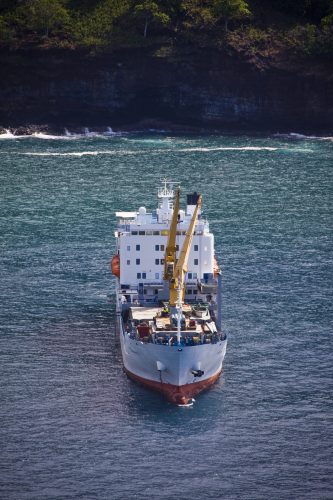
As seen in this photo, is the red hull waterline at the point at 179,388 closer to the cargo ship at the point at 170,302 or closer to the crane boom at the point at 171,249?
the cargo ship at the point at 170,302

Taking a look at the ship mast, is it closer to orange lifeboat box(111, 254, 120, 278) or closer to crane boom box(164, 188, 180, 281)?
crane boom box(164, 188, 180, 281)

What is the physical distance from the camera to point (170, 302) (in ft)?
347

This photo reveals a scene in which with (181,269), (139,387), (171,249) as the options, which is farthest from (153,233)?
(139,387)

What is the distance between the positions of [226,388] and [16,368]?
14.5 metres

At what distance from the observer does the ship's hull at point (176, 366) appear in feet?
325

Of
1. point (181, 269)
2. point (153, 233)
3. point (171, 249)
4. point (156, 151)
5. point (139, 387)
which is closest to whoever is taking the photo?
point (139, 387)

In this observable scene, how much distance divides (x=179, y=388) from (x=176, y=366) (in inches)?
57.1

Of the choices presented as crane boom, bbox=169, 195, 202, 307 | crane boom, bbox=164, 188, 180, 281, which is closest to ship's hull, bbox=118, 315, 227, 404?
crane boom, bbox=169, 195, 202, 307

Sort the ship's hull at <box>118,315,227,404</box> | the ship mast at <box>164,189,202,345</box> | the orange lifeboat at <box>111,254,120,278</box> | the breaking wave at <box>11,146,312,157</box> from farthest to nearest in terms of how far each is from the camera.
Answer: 1. the breaking wave at <box>11,146,312,157</box>
2. the orange lifeboat at <box>111,254,120,278</box>
3. the ship mast at <box>164,189,202,345</box>
4. the ship's hull at <box>118,315,227,404</box>

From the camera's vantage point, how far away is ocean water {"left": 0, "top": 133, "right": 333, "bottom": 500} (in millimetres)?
88250

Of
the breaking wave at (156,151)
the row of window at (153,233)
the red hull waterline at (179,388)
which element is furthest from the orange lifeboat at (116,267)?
the breaking wave at (156,151)

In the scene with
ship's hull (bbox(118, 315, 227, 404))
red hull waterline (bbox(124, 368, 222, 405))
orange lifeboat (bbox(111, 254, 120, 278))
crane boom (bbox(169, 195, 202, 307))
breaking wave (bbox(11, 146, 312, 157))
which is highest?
crane boom (bbox(169, 195, 202, 307))

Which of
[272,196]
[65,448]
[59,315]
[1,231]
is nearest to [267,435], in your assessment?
[65,448]

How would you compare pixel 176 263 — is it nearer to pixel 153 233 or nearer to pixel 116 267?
pixel 153 233
